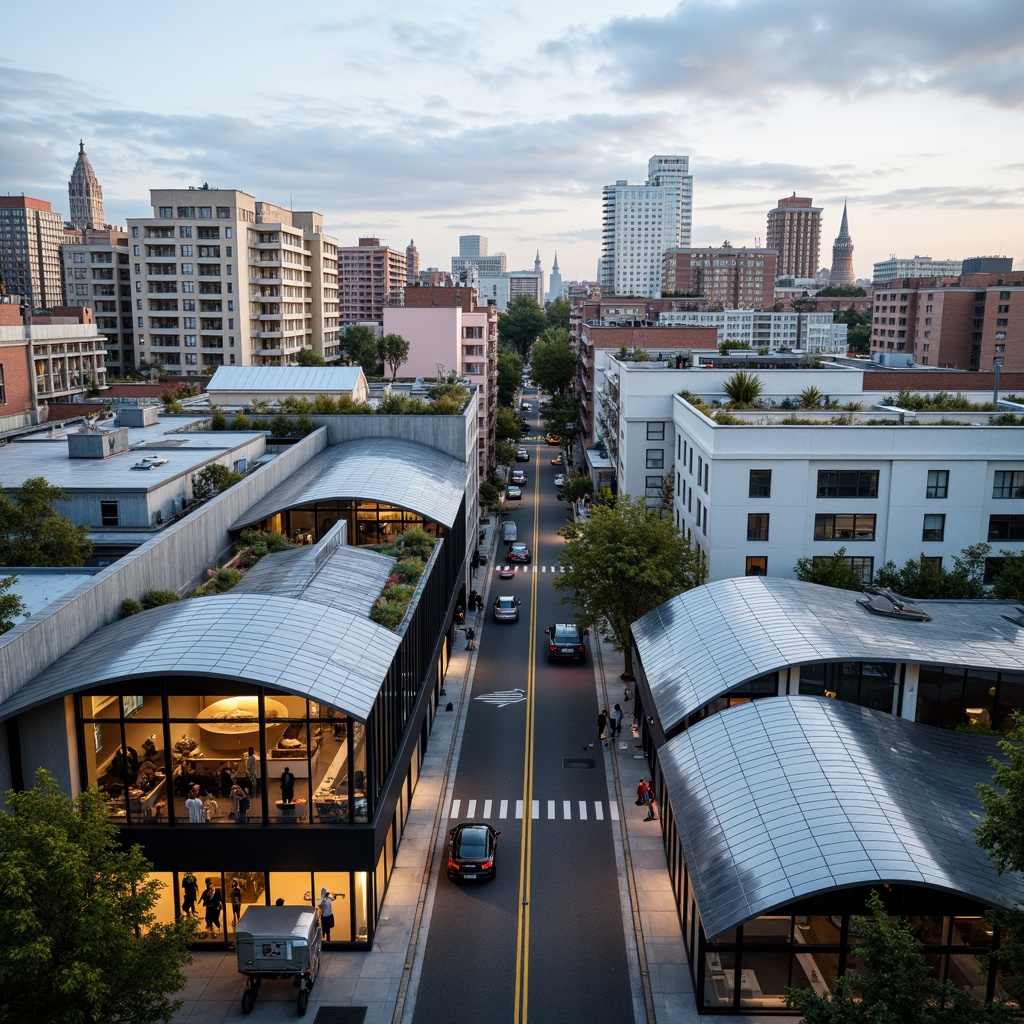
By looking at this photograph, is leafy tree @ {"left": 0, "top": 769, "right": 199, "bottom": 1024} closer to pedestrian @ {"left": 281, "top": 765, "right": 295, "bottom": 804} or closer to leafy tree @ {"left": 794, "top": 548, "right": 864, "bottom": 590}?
pedestrian @ {"left": 281, "top": 765, "right": 295, "bottom": 804}

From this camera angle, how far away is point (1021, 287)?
138m

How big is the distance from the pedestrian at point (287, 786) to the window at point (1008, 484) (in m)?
36.1

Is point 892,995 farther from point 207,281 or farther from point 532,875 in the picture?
point 207,281

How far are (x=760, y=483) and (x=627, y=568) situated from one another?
25.6 feet

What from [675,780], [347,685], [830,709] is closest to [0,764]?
[347,685]

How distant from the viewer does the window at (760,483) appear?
146ft

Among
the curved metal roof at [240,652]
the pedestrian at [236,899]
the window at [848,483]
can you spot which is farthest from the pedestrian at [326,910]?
the window at [848,483]

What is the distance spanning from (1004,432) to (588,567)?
67.4 feet

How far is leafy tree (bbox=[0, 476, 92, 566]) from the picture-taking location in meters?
30.9

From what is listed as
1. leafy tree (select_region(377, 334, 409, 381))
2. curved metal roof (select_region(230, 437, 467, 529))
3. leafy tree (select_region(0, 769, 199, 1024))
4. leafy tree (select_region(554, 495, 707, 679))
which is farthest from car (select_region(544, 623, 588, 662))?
leafy tree (select_region(377, 334, 409, 381))

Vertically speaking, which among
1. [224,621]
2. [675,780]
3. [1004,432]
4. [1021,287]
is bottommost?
[675,780]

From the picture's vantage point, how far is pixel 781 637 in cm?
3092

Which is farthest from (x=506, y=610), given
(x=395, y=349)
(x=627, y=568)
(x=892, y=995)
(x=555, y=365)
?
(x=555, y=365)

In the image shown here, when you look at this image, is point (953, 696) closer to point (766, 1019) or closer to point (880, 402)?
point (766, 1019)
